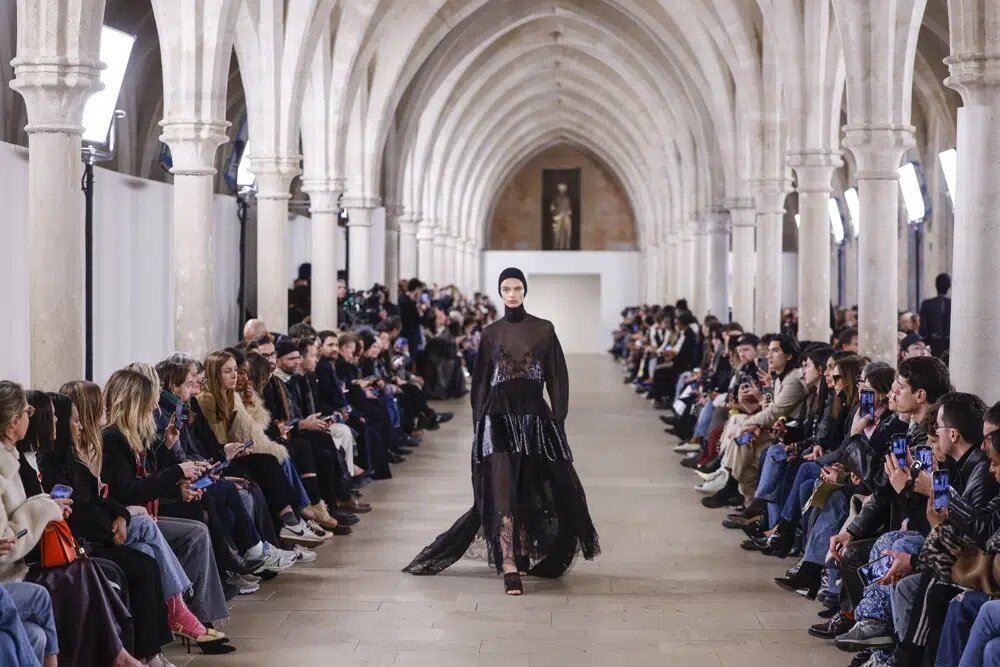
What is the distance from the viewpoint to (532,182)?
153 feet

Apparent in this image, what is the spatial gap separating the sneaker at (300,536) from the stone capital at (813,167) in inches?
314

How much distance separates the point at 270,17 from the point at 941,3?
1001cm

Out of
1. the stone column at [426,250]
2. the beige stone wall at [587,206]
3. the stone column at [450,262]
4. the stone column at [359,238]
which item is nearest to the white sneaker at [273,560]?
the stone column at [359,238]

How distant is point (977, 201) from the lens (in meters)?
7.95

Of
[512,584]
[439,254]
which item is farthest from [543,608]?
[439,254]

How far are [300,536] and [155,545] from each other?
9.76ft

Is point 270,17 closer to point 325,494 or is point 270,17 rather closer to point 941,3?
point 325,494

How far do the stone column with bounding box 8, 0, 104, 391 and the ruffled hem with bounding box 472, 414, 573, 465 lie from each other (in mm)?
2625

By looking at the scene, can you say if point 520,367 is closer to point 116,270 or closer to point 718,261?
point 116,270

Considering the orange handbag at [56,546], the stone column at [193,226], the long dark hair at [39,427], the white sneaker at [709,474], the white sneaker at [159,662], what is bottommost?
the white sneaker at [159,662]

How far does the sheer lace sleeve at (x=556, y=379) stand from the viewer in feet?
24.6

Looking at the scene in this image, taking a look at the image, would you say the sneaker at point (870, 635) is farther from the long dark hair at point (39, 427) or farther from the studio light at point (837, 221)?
the studio light at point (837, 221)

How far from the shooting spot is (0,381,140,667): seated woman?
482 cm

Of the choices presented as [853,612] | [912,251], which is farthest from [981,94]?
[912,251]
